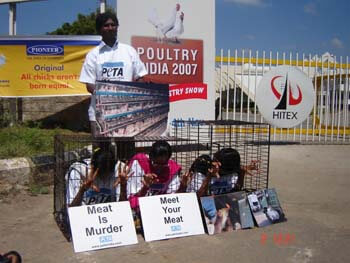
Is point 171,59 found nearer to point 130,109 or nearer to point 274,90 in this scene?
point 274,90

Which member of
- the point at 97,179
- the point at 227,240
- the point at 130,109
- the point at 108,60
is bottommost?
the point at 227,240

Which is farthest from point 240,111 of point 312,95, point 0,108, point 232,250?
point 232,250

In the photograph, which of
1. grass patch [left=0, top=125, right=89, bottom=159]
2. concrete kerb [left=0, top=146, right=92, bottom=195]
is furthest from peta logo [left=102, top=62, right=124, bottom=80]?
grass patch [left=0, top=125, right=89, bottom=159]

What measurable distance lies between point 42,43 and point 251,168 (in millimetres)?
5891

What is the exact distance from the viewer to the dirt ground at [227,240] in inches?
133

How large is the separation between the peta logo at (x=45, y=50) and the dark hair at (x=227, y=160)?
544cm

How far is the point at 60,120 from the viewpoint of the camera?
31.2ft

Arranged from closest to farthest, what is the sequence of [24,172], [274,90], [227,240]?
[227,240]
[24,172]
[274,90]

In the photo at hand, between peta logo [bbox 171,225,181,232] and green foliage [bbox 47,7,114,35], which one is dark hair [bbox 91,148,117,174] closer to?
peta logo [bbox 171,225,181,232]

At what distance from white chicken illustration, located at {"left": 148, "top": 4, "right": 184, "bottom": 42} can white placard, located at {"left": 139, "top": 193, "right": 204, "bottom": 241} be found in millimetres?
4571

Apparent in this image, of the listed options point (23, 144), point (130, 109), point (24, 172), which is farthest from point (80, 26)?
point (130, 109)

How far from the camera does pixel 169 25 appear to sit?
26.1ft

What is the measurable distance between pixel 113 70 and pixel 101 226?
159 centimetres

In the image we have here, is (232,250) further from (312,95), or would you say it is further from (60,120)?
(60,120)
